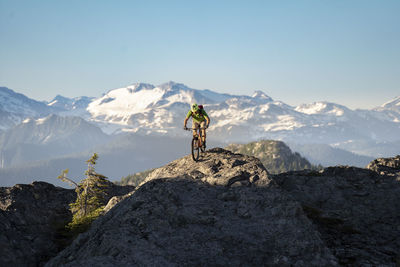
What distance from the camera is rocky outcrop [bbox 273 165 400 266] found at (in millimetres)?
16281

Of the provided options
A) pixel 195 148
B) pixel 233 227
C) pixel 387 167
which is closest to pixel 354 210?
pixel 233 227

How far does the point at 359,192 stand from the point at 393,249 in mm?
9502

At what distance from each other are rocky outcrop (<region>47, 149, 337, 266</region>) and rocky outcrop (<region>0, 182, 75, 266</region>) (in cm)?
535

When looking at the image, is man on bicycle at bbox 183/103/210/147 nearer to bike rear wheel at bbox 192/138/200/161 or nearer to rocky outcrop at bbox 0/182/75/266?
bike rear wheel at bbox 192/138/200/161

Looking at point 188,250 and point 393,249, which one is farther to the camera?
point 393,249

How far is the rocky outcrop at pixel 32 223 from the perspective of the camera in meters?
22.0

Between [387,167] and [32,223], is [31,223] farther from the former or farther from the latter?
[387,167]

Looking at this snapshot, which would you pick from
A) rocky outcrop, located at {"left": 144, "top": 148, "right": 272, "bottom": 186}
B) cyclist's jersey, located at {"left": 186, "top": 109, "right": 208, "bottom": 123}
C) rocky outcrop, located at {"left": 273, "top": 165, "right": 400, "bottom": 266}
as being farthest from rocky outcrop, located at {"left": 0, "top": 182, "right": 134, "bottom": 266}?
rocky outcrop, located at {"left": 273, "top": 165, "right": 400, "bottom": 266}

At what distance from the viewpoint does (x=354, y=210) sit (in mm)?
22719

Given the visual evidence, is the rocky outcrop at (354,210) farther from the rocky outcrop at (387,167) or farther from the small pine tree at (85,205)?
the small pine tree at (85,205)

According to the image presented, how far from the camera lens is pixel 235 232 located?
16.4m

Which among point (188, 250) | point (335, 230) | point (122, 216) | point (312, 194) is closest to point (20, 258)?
point (122, 216)

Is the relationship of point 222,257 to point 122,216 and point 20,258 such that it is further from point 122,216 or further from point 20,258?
point 20,258

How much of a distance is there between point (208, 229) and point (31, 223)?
18.8 m
